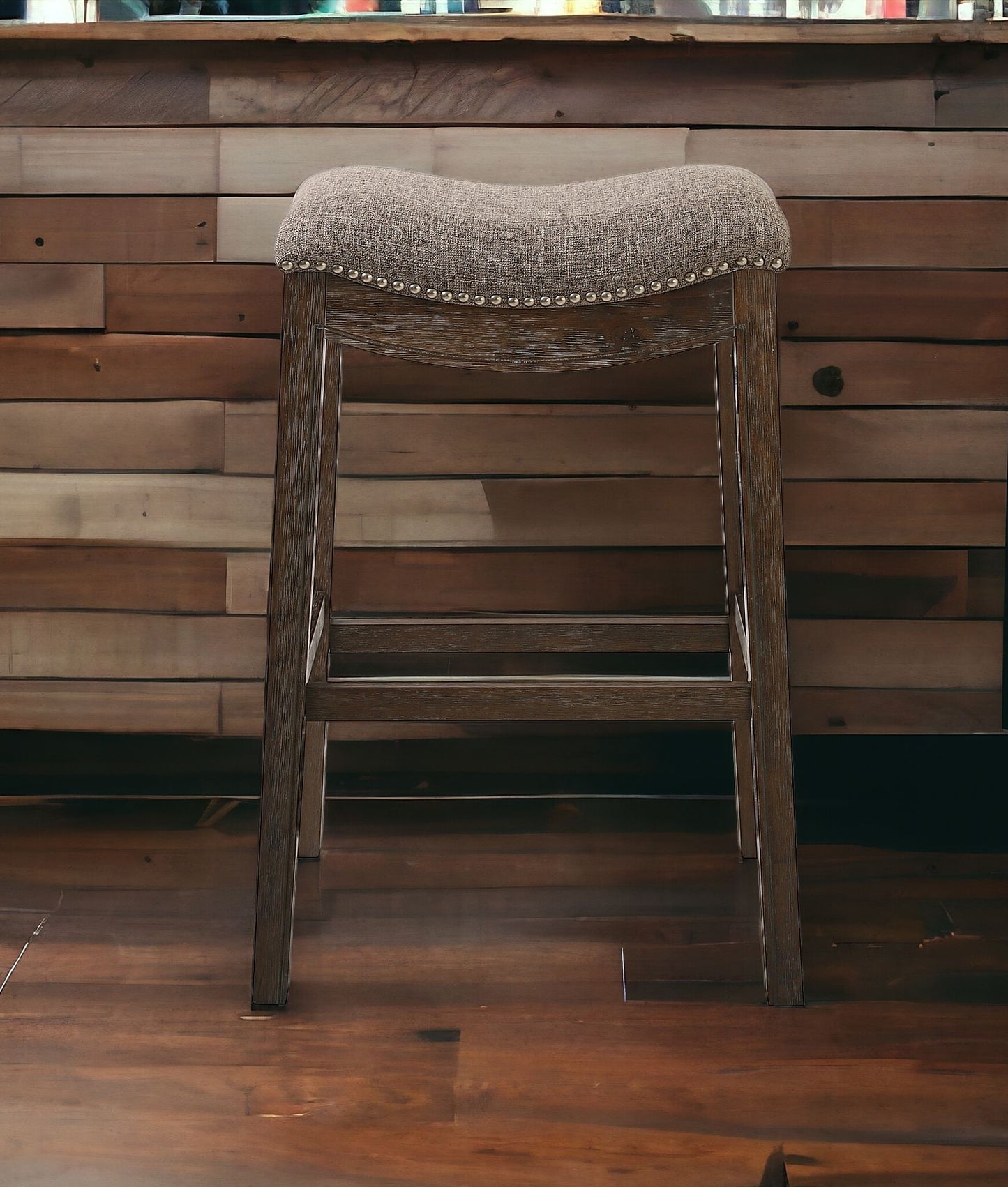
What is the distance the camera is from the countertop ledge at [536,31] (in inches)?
44.3

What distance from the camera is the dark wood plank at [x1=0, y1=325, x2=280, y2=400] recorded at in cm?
122

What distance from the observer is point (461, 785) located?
1.28 m

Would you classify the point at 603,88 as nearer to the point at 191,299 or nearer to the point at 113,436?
the point at 191,299

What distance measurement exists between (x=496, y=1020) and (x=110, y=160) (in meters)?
1.07

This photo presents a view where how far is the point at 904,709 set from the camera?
1263 mm

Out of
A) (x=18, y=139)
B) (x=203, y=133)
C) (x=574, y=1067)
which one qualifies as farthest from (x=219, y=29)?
(x=574, y=1067)

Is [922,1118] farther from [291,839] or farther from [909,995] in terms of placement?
[291,839]

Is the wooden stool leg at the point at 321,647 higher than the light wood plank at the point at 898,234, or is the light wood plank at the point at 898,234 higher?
the light wood plank at the point at 898,234

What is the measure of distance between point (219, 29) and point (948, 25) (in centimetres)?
83

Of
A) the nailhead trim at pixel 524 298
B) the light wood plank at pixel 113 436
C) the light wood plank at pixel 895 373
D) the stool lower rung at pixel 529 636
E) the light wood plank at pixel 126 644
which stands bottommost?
the light wood plank at pixel 126 644

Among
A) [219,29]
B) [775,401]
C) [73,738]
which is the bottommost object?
[73,738]

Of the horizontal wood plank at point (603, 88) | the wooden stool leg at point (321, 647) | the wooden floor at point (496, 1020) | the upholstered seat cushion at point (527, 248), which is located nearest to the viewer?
Answer: the wooden floor at point (496, 1020)

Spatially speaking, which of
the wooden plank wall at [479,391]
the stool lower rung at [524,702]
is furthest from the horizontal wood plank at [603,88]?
the stool lower rung at [524,702]

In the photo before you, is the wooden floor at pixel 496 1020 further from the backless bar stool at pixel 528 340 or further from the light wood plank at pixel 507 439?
the light wood plank at pixel 507 439
